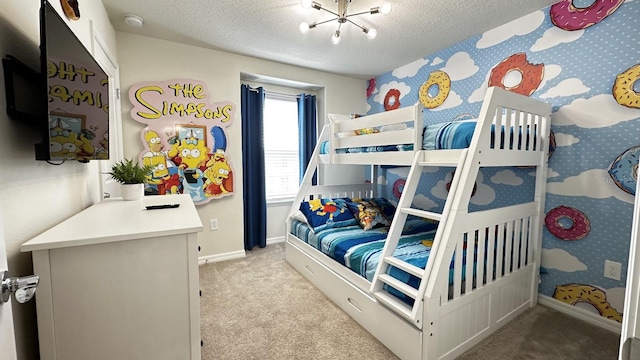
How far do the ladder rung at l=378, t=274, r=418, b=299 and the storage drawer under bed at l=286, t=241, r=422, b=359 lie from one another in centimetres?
18

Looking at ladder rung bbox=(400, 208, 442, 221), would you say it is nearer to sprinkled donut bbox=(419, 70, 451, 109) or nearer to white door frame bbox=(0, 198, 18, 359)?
white door frame bbox=(0, 198, 18, 359)

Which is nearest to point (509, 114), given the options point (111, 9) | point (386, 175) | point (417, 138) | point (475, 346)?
point (417, 138)

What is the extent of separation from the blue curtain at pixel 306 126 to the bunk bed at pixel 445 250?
119 centimetres

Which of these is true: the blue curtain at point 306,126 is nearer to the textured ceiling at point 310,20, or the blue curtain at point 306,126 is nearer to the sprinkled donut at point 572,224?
the textured ceiling at point 310,20

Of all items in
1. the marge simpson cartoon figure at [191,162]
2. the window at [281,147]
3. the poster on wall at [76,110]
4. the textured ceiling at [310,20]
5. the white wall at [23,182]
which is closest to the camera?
the white wall at [23,182]

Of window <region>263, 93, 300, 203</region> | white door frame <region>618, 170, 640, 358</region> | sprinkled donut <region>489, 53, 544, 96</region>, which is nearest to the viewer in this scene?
white door frame <region>618, 170, 640, 358</region>

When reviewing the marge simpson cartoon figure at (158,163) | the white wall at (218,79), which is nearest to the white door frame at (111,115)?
the white wall at (218,79)

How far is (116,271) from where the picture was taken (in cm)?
91

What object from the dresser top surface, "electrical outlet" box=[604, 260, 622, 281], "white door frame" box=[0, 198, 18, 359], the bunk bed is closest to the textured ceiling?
the bunk bed

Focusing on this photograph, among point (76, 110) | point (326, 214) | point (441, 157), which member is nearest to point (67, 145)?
point (76, 110)

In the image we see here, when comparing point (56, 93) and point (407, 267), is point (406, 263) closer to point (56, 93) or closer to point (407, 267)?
point (407, 267)

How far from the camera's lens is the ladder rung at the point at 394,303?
1455mm

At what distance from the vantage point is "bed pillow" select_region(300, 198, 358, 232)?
262 cm

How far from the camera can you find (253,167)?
3.30 m
